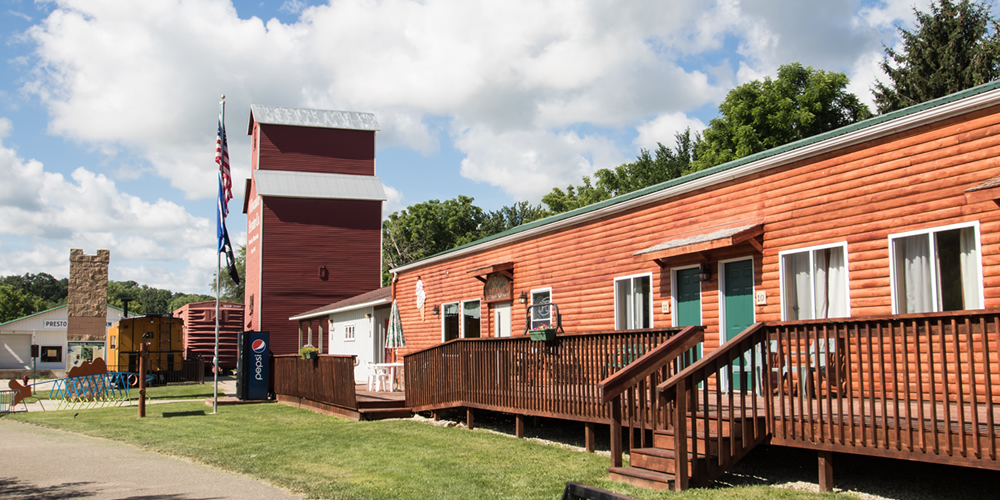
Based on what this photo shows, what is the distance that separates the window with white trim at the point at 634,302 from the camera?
1170 cm

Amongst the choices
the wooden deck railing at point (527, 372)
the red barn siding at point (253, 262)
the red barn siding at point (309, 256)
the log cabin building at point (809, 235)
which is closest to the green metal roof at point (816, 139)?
the log cabin building at point (809, 235)

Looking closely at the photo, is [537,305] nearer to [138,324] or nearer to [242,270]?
[138,324]

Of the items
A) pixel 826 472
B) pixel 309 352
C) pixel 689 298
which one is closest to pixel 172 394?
pixel 309 352

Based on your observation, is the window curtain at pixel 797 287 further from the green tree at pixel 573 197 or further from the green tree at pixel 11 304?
the green tree at pixel 11 304

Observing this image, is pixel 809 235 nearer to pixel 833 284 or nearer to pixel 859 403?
pixel 833 284

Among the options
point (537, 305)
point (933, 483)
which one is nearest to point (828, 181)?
point (933, 483)

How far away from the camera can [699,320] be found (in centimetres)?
1055

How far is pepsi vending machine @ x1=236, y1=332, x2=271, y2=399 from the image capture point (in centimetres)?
1964

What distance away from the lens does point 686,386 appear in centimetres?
688

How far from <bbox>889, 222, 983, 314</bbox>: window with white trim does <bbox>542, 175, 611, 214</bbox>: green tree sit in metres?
36.1

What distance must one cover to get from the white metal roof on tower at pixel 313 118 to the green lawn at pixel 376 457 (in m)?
20.7

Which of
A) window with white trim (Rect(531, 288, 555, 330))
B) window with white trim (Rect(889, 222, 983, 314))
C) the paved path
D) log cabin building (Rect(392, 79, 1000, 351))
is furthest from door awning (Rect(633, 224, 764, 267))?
the paved path

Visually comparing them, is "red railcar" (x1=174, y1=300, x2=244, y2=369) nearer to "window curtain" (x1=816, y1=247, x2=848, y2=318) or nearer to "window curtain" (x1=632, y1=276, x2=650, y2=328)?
"window curtain" (x1=632, y1=276, x2=650, y2=328)

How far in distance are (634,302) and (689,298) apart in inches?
52.3
